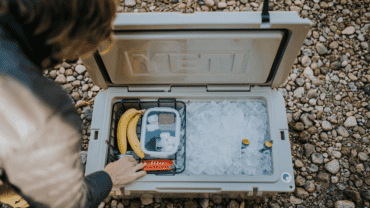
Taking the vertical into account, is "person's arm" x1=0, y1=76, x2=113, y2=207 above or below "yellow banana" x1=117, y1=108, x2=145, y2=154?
above

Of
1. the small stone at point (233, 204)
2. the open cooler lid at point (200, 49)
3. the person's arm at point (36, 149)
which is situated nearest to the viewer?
the person's arm at point (36, 149)

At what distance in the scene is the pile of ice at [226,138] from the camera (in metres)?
1.35

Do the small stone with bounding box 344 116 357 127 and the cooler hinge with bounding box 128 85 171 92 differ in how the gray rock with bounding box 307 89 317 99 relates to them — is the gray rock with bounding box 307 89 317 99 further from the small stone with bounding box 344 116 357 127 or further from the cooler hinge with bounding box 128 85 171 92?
the cooler hinge with bounding box 128 85 171 92

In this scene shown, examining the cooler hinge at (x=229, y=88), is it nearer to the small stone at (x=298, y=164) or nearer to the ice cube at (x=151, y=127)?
the ice cube at (x=151, y=127)

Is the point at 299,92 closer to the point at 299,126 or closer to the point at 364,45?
the point at 299,126

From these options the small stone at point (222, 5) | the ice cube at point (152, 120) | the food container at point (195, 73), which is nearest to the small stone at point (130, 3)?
the small stone at point (222, 5)

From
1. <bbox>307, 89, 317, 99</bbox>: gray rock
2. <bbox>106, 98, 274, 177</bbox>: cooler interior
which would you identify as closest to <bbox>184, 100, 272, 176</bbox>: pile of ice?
<bbox>106, 98, 274, 177</bbox>: cooler interior

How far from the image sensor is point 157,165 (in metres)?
1.33

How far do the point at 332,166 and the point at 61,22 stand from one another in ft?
5.81

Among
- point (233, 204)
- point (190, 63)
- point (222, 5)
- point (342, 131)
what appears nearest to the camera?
point (190, 63)

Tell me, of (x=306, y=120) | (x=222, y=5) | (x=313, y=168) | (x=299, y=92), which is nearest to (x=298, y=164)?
(x=313, y=168)

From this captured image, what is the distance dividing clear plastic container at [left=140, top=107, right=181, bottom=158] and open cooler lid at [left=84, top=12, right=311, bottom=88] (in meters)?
0.18

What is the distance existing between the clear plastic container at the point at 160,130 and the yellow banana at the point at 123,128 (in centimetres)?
8

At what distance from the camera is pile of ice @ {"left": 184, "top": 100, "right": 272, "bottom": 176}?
1352mm
